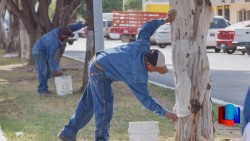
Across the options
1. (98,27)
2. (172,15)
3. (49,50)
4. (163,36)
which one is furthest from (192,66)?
(163,36)

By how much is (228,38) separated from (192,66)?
71.2 feet

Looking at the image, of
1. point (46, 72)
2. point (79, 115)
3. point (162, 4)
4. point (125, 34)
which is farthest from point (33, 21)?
point (162, 4)

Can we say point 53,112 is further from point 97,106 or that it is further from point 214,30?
point 214,30

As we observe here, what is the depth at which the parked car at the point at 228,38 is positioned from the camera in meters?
29.1

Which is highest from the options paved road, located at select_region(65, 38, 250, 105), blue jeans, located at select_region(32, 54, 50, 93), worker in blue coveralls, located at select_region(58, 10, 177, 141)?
A: worker in blue coveralls, located at select_region(58, 10, 177, 141)

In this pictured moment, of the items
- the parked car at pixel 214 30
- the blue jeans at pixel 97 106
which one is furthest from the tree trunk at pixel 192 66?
the parked car at pixel 214 30

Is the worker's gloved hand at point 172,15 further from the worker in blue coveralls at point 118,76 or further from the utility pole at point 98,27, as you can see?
the utility pole at point 98,27

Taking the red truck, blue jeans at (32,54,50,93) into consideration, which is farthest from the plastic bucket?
the red truck

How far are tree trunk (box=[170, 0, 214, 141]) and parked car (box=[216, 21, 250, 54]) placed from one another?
2069cm

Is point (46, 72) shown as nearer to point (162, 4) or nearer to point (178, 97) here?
point (178, 97)

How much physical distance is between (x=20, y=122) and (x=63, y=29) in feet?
9.74

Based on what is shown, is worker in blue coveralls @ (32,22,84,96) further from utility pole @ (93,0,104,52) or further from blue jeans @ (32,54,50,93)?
utility pole @ (93,0,104,52)

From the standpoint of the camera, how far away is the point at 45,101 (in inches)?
540

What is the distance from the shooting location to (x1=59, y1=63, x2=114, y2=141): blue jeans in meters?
8.05
